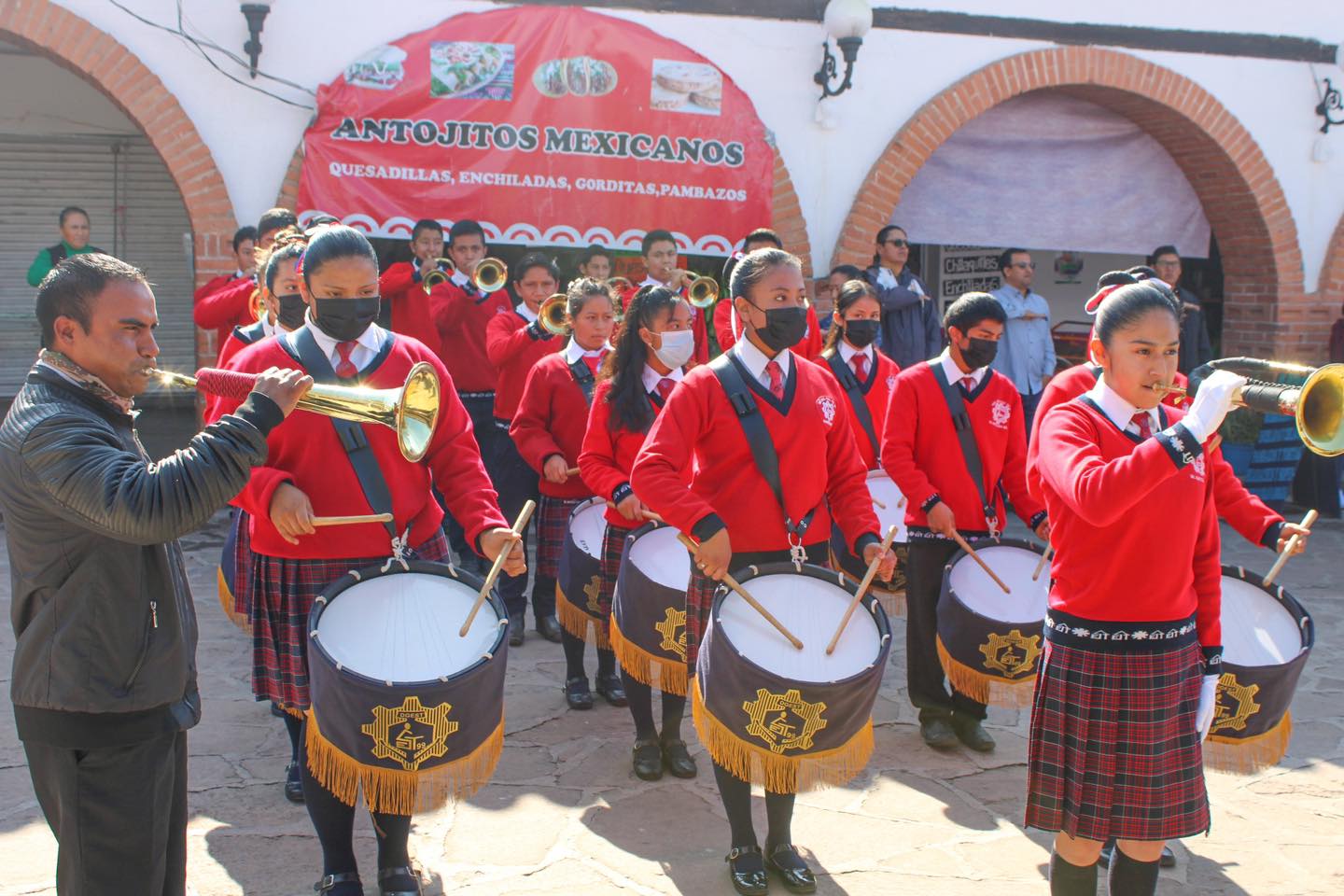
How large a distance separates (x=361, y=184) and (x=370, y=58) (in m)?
0.87

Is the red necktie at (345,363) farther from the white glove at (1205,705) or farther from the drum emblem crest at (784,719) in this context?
the white glove at (1205,705)

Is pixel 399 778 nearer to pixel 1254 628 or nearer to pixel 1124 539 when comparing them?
pixel 1124 539

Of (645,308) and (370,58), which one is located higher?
(370,58)

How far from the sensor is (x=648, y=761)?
4805mm

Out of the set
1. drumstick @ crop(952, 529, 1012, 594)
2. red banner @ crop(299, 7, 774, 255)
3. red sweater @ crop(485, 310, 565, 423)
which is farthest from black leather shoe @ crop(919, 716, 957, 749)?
red banner @ crop(299, 7, 774, 255)

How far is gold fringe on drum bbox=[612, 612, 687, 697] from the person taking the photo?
4430mm

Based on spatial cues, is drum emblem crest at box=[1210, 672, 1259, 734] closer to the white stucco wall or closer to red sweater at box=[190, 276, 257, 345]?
red sweater at box=[190, 276, 257, 345]

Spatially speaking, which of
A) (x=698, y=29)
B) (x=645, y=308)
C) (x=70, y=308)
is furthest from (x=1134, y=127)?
(x=70, y=308)

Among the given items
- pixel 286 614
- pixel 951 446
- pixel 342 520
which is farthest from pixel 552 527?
pixel 342 520

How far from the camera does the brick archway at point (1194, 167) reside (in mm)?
9773

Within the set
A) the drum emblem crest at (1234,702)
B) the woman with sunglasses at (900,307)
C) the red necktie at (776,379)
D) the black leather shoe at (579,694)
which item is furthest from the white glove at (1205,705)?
the woman with sunglasses at (900,307)

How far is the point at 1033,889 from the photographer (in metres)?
3.97

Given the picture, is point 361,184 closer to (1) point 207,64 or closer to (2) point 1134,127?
(1) point 207,64

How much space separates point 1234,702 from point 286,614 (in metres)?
2.77
